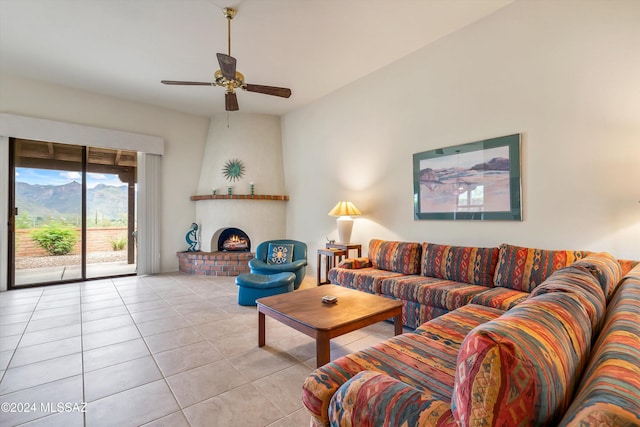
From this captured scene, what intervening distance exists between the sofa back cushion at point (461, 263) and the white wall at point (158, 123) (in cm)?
471

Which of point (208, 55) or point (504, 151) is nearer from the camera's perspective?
point (504, 151)

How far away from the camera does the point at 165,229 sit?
570cm

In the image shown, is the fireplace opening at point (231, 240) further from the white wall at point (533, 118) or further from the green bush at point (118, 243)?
the white wall at point (533, 118)

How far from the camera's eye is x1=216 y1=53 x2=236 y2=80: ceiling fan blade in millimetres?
2496

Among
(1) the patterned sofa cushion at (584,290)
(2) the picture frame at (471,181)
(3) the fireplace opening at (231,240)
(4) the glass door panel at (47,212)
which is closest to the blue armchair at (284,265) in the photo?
(3) the fireplace opening at (231,240)

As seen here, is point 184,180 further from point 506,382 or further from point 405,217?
point 506,382

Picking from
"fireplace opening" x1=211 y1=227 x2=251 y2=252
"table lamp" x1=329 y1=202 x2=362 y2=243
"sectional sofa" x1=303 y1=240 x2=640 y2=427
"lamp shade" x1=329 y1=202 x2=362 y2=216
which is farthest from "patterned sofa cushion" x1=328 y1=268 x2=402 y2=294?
"fireplace opening" x1=211 y1=227 x2=251 y2=252

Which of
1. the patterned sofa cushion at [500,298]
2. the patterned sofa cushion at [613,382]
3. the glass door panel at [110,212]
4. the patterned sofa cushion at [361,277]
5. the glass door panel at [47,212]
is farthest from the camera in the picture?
the glass door panel at [110,212]

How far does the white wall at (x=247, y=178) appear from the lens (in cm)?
568

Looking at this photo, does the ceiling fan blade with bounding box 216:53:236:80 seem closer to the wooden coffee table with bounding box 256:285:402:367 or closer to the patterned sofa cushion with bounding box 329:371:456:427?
the wooden coffee table with bounding box 256:285:402:367

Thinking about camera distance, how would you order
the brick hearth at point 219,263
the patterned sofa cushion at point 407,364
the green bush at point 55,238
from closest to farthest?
the patterned sofa cushion at point 407,364
the green bush at point 55,238
the brick hearth at point 219,263

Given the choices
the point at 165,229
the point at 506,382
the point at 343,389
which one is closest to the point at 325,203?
the point at 165,229

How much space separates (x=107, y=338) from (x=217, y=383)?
56.1 inches

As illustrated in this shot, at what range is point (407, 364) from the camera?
4.69 feet
